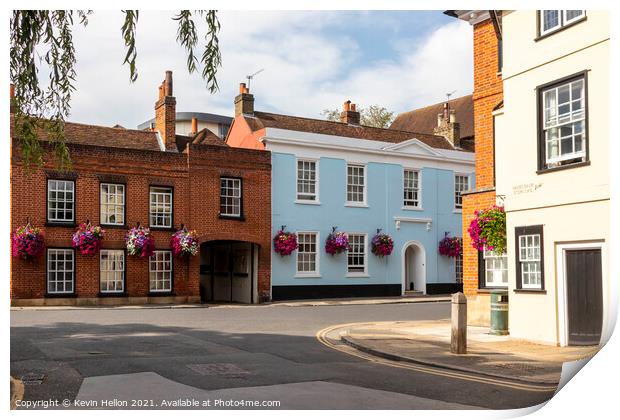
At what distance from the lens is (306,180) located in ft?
51.8

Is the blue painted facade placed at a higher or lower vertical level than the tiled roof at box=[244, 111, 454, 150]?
lower

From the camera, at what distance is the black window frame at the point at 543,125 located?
930 centimetres

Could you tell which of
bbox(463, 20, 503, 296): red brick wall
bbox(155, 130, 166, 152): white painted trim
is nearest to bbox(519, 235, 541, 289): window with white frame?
bbox(463, 20, 503, 296): red brick wall

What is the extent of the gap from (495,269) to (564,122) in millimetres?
4541

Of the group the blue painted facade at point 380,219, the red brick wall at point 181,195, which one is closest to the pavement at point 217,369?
the blue painted facade at point 380,219

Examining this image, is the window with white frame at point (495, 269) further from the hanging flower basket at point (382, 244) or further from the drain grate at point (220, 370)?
the drain grate at point (220, 370)

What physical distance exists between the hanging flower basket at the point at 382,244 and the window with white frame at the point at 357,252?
331mm

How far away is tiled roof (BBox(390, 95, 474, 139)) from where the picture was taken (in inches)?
916

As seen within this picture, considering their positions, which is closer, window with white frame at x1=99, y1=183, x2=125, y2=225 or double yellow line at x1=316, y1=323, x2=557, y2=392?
double yellow line at x1=316, y1=323, x2=557, y2=392

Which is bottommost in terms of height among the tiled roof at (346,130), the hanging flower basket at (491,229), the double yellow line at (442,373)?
the double yellow line at (442,373)

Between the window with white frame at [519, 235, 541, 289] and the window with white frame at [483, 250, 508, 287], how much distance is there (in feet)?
7.08

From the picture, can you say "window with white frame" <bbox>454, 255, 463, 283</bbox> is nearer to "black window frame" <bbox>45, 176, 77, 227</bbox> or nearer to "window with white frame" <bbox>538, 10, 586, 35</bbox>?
"window with white frame" <bbox>538, 10, 586, 35</bbox>

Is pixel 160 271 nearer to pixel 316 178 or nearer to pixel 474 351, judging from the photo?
pixel 316 178

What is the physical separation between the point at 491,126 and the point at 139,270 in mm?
10249
